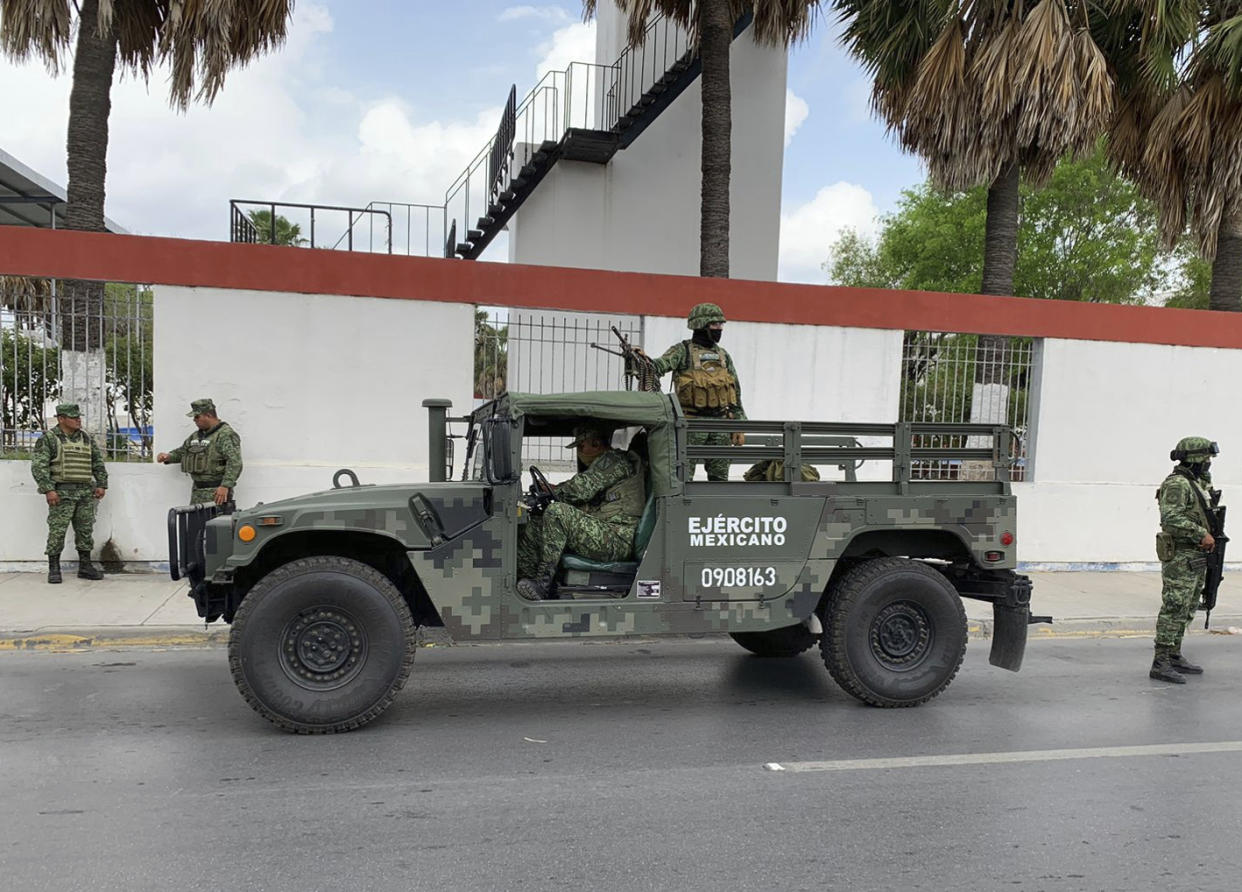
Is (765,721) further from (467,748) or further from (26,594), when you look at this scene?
(26,594)

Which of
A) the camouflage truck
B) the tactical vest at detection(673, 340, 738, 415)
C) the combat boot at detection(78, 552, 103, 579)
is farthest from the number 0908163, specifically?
the combat boot at detection(78, 552, 103, 579)

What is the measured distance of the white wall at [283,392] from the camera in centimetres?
852

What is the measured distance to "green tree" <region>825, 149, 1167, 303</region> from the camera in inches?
972

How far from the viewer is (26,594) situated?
7.56m

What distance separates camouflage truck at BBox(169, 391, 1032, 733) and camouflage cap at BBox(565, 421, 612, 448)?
9 cm

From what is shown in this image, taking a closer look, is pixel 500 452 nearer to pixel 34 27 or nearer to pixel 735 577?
pixel 735 577

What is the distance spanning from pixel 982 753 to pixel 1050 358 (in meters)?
7.08

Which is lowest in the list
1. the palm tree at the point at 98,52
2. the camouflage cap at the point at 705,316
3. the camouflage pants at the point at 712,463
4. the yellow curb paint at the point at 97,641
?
the yellow curb paint at the point at 97,641


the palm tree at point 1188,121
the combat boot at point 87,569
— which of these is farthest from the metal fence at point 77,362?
the palm tree at point 1188,121

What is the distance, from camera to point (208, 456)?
26.8 ft

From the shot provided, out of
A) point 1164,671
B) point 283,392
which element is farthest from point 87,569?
point 1164,671

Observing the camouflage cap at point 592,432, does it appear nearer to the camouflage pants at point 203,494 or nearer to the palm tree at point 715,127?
the camouflage pants at point 203,494

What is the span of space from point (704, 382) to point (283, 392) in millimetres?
4753

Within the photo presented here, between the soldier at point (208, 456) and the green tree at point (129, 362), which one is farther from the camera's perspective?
the green tree at point (129, 362)
